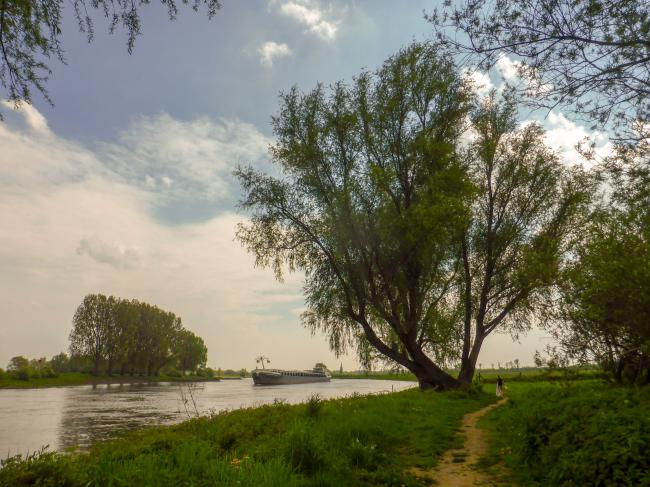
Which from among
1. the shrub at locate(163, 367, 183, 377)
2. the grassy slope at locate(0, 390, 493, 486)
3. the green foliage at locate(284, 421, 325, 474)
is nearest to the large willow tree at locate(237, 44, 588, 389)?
the grassy slope at locate(0, 390, 493, 486)

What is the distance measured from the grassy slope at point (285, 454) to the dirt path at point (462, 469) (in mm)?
388

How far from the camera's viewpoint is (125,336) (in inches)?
3275

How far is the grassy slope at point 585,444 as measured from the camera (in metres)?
5.75

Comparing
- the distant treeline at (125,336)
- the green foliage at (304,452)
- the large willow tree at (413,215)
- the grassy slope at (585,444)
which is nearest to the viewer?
the grassy slope at (585,444)

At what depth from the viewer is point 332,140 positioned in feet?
70.6

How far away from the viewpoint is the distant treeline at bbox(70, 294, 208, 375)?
7962 centimetres

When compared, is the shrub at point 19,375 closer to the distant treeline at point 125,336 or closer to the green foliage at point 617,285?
the distant treeline at point 125,336

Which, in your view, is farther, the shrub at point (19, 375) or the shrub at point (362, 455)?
the shrub at point (19, 375)

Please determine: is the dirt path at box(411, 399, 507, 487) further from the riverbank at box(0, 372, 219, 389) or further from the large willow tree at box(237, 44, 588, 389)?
the riverbank at box(0, 372, 219, 389)

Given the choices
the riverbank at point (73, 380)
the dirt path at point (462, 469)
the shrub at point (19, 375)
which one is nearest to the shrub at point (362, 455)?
the dirt path at point (462, 469)

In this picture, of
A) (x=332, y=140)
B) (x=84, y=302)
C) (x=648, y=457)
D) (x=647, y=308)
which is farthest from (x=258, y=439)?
(x=84, y=302)

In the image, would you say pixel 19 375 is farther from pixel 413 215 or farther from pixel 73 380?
pixel 413 215

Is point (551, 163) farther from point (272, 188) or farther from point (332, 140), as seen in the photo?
point (272, 188)

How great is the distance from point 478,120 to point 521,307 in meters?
10.6
